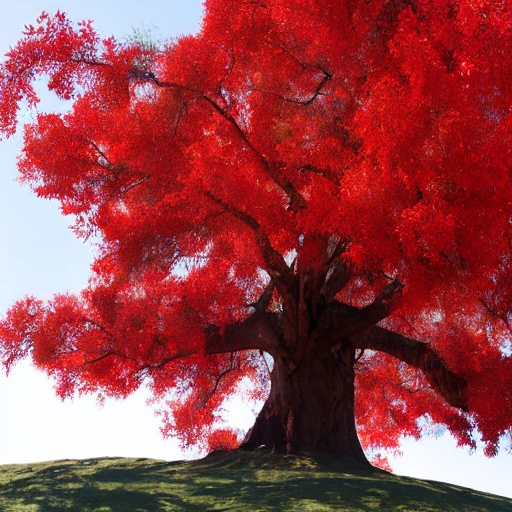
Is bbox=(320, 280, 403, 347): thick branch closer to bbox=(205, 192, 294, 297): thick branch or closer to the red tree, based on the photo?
the red tree

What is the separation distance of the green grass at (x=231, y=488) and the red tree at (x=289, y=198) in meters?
1.68

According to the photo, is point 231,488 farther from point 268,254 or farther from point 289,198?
point 289,198

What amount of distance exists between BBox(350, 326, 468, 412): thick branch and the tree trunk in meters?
0.91

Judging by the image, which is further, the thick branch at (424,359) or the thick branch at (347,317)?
the thick branch at (424,359)

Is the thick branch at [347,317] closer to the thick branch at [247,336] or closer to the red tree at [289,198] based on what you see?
the red tree at [289,198]

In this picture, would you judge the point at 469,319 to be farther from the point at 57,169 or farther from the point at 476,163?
the point at 57,169

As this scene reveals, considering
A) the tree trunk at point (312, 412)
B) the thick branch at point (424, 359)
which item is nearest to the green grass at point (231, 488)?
the tree trunk at point (312, 412)

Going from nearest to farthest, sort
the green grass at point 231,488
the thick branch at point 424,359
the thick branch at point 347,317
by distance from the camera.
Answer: the green grass at point 231,488
the thick branch at point 347,317
the thick branch at point 424,359

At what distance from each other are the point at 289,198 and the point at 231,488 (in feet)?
20.3

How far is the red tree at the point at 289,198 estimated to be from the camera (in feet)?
43.2

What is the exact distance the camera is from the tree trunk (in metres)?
17.1

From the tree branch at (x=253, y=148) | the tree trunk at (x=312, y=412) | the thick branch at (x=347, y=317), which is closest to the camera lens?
the tree branch at (x=253, y=148)

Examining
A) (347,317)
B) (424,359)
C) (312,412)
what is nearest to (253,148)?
(347,317)

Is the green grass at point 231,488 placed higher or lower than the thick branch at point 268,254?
lower
